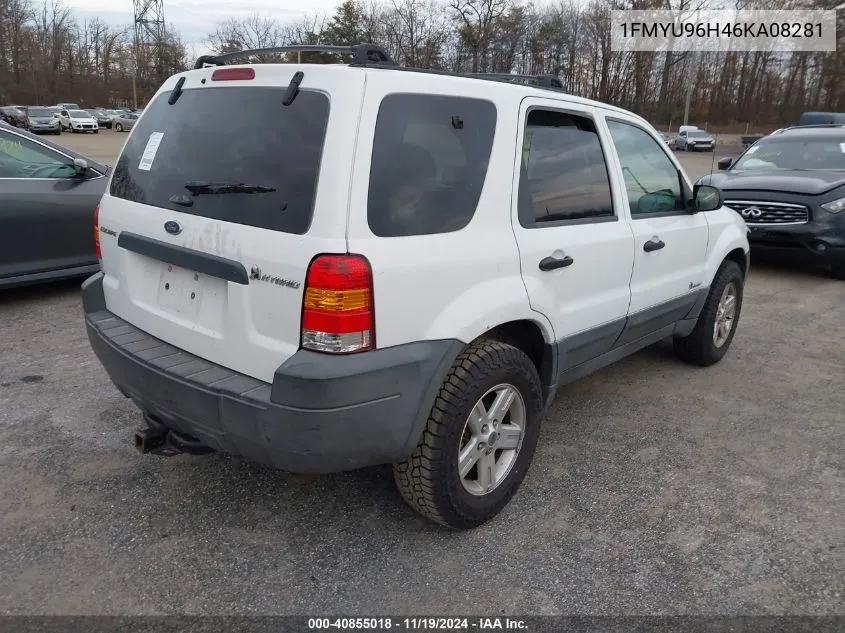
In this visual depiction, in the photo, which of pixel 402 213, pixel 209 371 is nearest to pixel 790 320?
pixel 402 213

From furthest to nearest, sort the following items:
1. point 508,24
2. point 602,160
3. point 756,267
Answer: point 508,24, point 756,267, point 602,160

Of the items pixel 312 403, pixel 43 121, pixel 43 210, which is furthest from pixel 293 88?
pixel 43 121

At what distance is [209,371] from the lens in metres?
2.46

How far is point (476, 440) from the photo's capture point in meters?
2.72

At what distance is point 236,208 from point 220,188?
0.42 feet

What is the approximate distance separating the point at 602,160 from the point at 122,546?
2.82 meters

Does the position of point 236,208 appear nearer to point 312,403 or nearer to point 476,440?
point 312,403

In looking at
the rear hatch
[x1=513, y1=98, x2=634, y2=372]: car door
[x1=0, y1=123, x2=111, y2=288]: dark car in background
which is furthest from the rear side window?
[x1=0, y1=123, x2=111, y2=288]: dark car in background

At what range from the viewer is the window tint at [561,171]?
287 cm

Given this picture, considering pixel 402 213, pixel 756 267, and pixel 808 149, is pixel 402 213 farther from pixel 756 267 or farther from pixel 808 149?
pixel 808 149

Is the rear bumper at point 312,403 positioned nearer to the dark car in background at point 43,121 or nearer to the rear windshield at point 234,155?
the rear windshield at point 234,155

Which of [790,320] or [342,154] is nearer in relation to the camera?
[342,154]

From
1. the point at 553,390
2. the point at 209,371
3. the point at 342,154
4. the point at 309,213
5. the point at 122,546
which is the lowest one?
the point at 122,546

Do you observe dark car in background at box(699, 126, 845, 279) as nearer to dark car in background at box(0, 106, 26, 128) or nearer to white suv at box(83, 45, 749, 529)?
white suv at box(83, 45, 749, 529)
